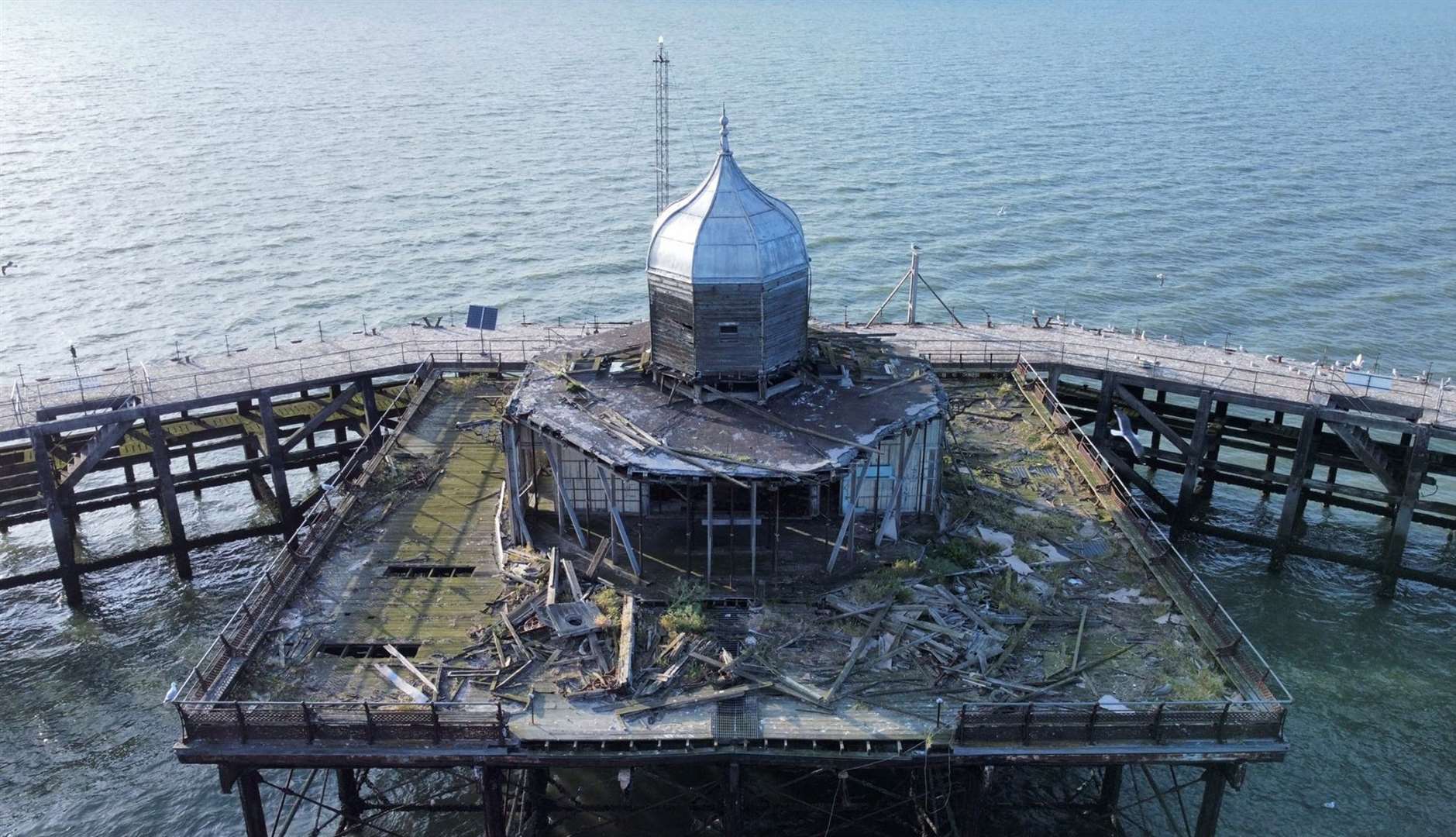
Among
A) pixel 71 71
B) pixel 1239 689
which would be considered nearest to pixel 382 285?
pixel 1239 689

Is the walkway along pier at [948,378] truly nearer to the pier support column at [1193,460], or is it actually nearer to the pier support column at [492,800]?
the pier support column at [1193,460]

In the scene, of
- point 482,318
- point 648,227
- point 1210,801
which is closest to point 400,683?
point 1210,801

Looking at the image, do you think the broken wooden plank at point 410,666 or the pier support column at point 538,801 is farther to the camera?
the pier support column at point 538,801

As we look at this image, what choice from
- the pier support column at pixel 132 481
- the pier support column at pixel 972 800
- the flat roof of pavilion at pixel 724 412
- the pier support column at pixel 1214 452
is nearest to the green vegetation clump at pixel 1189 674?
the pier support column at pixel 972 800

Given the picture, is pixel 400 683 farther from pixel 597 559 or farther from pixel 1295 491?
→ pixel 1295 491

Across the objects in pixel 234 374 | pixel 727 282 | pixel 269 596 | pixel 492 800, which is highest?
pixel 727 282
